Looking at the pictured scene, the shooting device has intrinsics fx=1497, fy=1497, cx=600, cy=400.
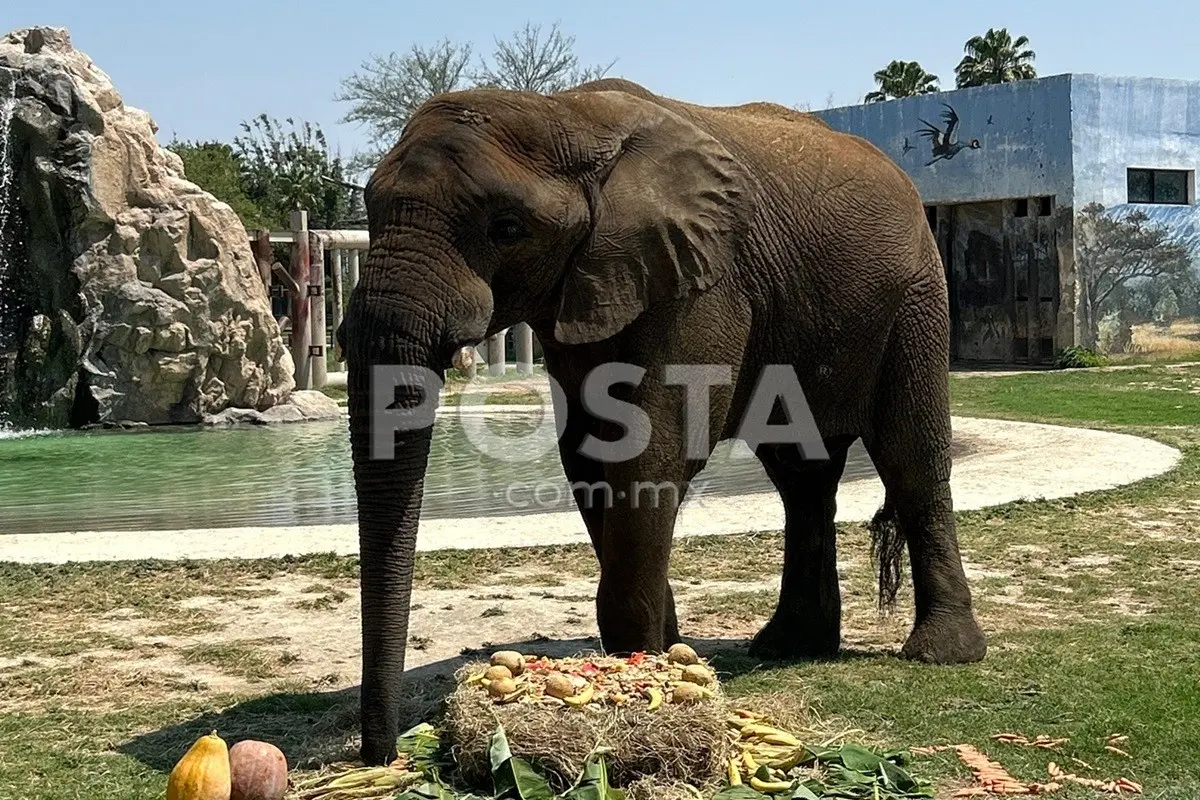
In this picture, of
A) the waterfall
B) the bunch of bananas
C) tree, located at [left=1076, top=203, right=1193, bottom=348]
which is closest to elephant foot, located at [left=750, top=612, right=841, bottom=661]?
the bunch of bananas

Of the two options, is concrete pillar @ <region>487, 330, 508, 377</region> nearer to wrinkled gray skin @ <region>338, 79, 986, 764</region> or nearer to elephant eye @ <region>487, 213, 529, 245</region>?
wrinkled gray skin @ <region>338, 79, 986, 764</region>

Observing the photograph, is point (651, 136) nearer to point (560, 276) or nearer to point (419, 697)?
point (560, 276)

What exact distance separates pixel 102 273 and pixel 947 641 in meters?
16.4

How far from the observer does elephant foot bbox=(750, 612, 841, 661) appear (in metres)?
7.00

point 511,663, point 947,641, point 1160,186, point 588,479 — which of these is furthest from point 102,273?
point 1160,186

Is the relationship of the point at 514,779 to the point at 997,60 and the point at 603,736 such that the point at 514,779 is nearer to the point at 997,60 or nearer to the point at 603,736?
the point at 603,736

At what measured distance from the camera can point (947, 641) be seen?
676 centimetres

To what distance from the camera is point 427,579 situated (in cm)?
902

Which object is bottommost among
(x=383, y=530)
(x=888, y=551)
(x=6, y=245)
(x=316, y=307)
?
(x=888, y=551)

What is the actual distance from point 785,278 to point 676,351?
80 cm

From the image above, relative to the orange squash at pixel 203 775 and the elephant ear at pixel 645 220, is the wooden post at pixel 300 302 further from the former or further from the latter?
the orange squash at pixel 203 775

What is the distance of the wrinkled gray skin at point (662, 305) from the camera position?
4816 millimetres

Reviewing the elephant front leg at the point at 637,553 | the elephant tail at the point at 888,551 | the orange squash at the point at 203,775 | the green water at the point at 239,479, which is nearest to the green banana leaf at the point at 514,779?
the orange squash at the point at 203,775

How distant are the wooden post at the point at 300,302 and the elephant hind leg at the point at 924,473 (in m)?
18.7
